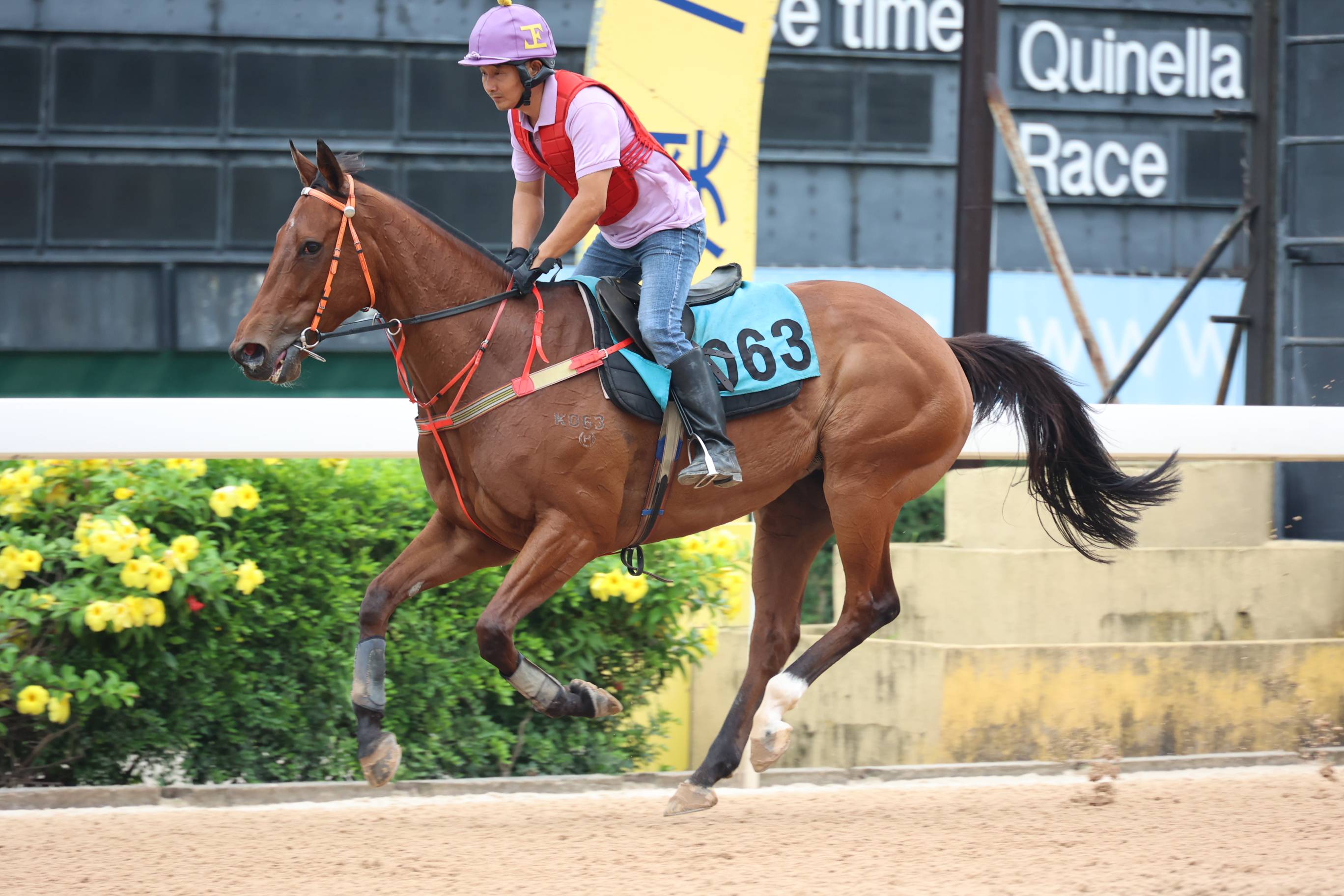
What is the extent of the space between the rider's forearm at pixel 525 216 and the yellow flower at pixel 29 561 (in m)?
1.93

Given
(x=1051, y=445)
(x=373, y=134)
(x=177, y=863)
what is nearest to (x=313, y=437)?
(x=177, y=863)

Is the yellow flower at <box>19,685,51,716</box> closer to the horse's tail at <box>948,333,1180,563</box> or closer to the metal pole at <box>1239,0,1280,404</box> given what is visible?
the horse's tail at <box>948,333,1180,563</box>

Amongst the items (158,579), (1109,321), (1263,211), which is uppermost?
(1263,211)

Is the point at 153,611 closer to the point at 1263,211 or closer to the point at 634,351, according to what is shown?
the point at 634,351

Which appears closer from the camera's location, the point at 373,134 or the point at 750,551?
the point at 750,551

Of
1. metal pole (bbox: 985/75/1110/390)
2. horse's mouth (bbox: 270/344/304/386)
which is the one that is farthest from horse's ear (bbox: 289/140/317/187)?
metal pole (bbox: 985/75/1110/390)

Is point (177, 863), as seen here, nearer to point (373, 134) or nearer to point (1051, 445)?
point (1051, 445)

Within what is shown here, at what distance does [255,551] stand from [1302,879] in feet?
11.6

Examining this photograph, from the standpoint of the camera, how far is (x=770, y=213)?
40.2 feet

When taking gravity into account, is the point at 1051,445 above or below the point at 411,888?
above

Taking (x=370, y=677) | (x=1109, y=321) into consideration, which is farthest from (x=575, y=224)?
(x=1109, y=321)

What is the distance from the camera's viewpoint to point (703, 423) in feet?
14.9

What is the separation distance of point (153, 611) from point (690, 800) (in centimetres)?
190

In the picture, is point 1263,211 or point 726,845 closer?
point 726,845
